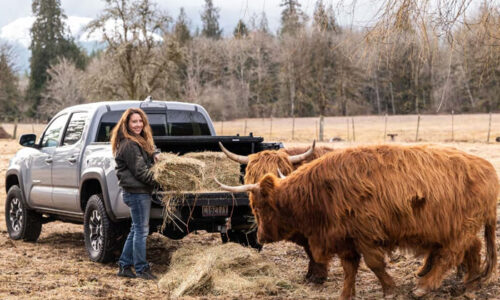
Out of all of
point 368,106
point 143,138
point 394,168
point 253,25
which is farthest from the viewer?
point 368,106

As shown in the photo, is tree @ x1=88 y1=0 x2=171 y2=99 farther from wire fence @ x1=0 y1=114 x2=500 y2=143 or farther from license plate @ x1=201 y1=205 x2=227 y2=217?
license plate @ x1=201 y1=205 x2=227 y2=217

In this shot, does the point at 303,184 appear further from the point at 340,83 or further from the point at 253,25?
the point at 340,83

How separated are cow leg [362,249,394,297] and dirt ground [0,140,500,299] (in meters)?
0.12

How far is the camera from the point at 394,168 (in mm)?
5992

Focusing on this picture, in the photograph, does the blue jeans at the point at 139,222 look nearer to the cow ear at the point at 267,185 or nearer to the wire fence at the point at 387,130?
the cow ear at the point at 267,185

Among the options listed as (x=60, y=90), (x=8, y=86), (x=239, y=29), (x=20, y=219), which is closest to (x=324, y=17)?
(x=239, y=29)

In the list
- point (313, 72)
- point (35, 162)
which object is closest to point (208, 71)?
point (313, 72)

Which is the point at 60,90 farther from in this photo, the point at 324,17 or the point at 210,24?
the point at 324,17

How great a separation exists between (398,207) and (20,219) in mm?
6391

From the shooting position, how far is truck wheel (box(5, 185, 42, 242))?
9844 mm

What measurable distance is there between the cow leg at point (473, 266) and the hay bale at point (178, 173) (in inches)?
114

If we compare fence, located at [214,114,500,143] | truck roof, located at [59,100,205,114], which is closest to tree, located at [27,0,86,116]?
fence, located at [214,114,500,143]

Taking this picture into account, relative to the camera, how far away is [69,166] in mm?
8555

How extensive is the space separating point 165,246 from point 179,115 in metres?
1.92
